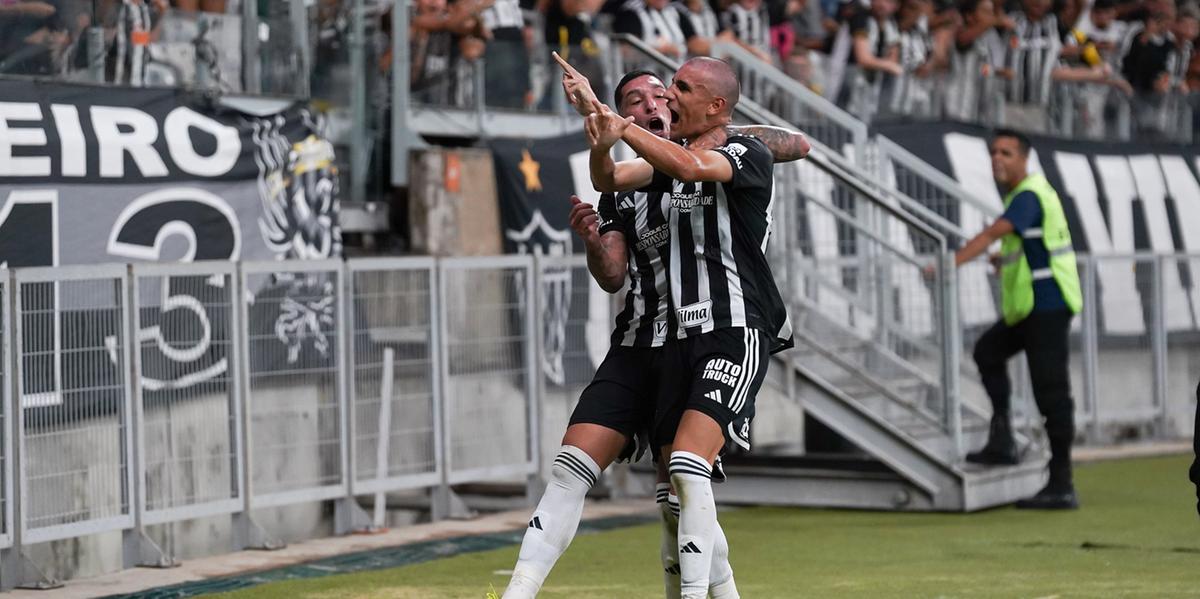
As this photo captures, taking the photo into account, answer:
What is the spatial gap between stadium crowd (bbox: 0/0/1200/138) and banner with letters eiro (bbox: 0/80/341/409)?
45cm

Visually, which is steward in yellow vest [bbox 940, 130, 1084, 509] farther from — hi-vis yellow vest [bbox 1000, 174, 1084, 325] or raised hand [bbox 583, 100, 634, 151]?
raised hand [bbox 583, 100, 634, 151]

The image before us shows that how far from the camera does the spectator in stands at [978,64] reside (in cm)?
1845

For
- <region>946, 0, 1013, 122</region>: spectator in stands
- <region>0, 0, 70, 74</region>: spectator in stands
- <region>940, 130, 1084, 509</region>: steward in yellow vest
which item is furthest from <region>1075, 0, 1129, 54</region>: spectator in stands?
<region>0, 0, 70, 74</region>: spectator in stands

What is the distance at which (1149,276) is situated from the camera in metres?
17.0

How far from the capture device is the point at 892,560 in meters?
9.85

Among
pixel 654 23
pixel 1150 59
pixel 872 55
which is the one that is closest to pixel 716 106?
pixel 654 23

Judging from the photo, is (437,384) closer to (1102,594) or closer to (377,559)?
(377,559)

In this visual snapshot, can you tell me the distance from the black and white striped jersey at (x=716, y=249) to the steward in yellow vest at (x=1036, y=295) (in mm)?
5034

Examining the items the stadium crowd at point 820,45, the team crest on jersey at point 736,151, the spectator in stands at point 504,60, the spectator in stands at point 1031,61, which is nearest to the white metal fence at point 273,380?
the stadium crowd at point 820,45

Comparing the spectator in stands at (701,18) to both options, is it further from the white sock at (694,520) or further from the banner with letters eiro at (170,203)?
the white sock at (694,520)

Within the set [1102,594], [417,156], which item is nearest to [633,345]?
[1102,594]

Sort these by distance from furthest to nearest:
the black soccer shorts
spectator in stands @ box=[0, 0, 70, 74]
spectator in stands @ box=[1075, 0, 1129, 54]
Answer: spectator in stands @ box=[1075, 0, 1129, 54] < spectator in stands @ box=[0, 0, 70, 74] < the black soccer shorts

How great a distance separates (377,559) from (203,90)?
3.46 metres

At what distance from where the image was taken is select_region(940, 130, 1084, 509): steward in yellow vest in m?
11.6
